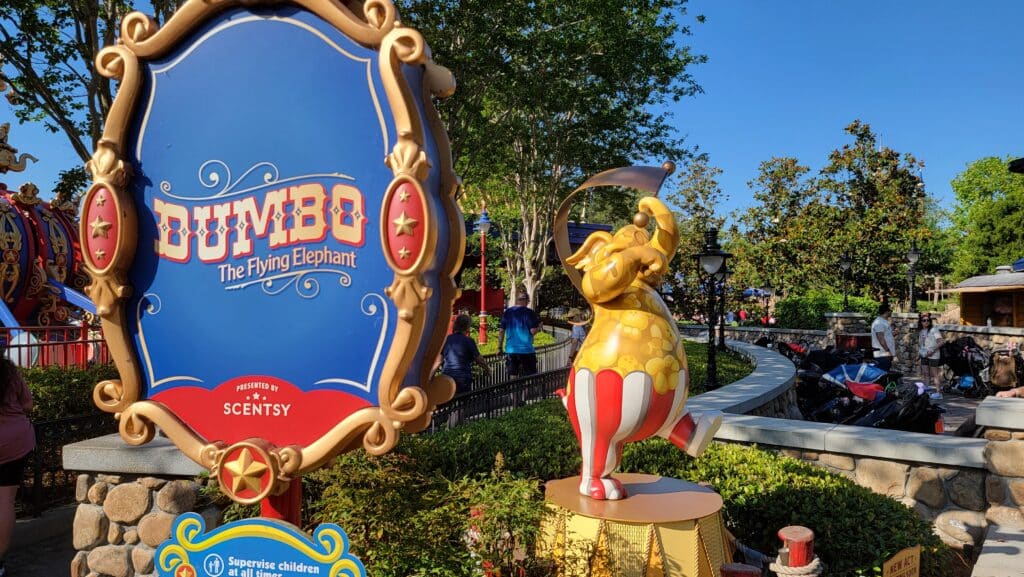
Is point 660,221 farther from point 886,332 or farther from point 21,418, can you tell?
point 886,332

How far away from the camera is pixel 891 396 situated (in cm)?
823

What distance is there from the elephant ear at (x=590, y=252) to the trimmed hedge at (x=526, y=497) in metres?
1.30

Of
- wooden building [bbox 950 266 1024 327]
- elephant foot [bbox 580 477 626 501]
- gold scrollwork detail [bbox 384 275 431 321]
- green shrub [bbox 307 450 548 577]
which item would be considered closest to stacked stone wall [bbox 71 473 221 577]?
green shrub [bbox 307 450 548 577]

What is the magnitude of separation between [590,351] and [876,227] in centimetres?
2664

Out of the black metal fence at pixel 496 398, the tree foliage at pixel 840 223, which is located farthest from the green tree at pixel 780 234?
the black metal fence at pixel 496 398

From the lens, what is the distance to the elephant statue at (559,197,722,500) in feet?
12.2

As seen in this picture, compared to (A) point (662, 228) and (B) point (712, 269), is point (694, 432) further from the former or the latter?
(B) point (712, 269)

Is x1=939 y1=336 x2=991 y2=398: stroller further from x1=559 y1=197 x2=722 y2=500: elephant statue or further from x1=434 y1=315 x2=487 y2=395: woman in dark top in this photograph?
x1=559 y1=197 x2=722 y2=500: elephant statue

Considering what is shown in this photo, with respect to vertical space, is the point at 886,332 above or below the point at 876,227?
below

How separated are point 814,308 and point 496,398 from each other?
2072 centimetres

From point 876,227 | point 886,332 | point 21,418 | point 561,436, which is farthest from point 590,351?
point 876,227

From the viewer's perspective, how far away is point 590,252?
13.6ft

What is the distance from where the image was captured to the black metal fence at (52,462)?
6129 millimetres

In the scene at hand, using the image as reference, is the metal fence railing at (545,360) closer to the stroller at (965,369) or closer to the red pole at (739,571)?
the red pole at (739,571)
